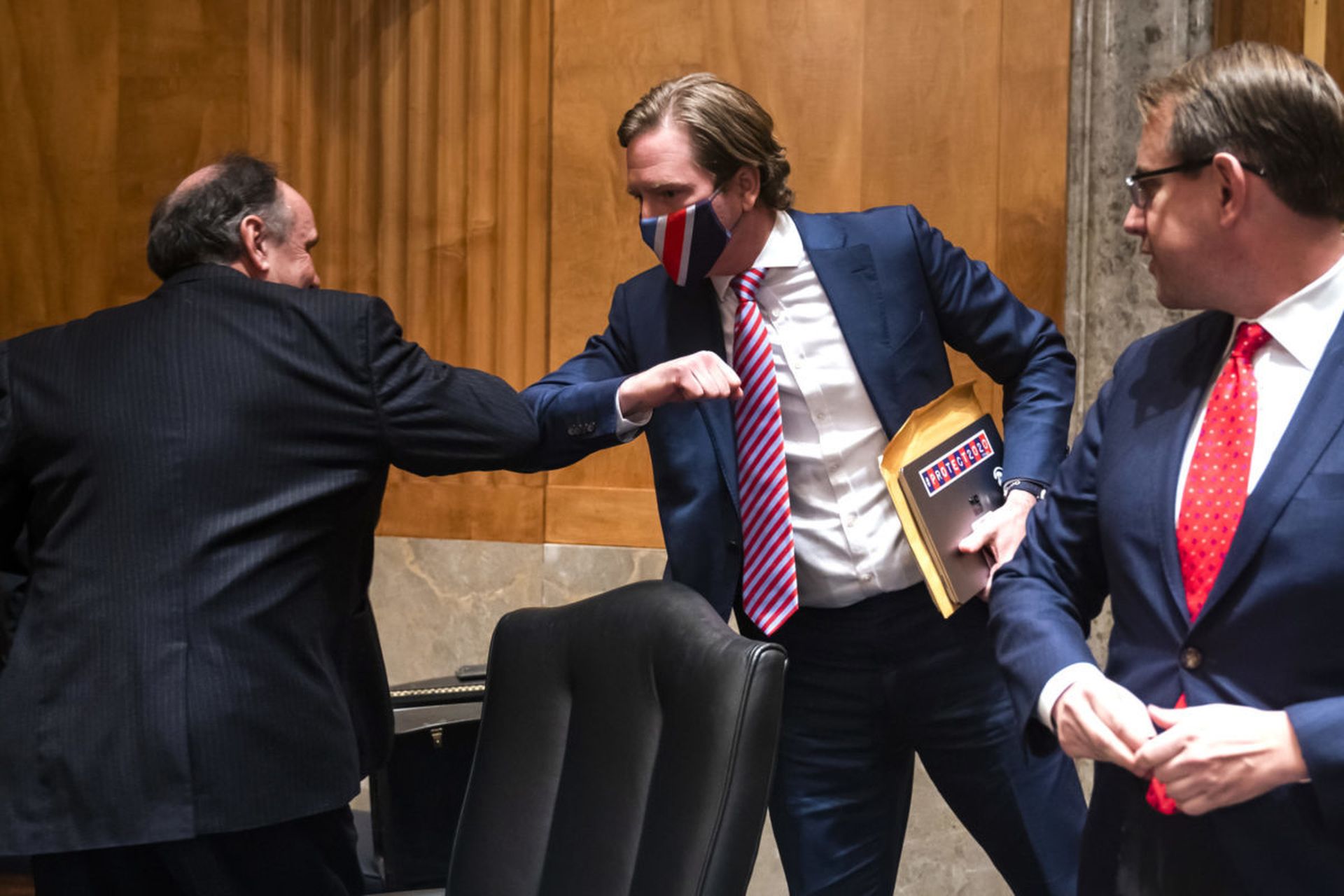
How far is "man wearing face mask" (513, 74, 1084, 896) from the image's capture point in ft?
6.88

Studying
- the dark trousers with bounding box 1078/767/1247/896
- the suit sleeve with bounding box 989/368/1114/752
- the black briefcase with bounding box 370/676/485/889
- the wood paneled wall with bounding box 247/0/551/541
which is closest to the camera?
the dark trousers with bounding box 1078/767/1247/896

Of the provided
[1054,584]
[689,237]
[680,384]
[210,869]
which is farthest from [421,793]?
[1054,584]

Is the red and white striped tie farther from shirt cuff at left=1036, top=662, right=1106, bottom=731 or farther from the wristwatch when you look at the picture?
shirt cuff at left=1036, top=662, right=1106, bottom=731

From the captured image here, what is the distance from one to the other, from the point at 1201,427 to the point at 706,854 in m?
0.66

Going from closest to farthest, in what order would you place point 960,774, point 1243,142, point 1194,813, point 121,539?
1. point 1194,813
2. point 1243,142
3. point 121,539
4. point 960,774

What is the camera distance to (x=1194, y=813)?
4.20 feet

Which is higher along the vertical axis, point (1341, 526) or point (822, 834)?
point (1341, 526)

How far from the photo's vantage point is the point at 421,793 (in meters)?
2.72

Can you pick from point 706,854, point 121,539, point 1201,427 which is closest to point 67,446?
point 121,539

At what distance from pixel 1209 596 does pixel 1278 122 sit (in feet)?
1.53

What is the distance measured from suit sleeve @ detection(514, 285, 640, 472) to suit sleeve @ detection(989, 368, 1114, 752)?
0.74m

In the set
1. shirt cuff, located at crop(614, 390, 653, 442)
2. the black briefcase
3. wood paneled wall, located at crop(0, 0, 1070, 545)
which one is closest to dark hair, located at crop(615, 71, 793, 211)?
shirt cuff, located at crop(614, 390, 653, 442)

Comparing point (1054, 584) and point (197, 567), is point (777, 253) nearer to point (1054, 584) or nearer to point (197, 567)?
point (1054, 584)

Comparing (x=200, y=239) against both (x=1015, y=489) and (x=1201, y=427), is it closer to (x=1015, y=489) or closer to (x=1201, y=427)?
(x=1015, y=489)
